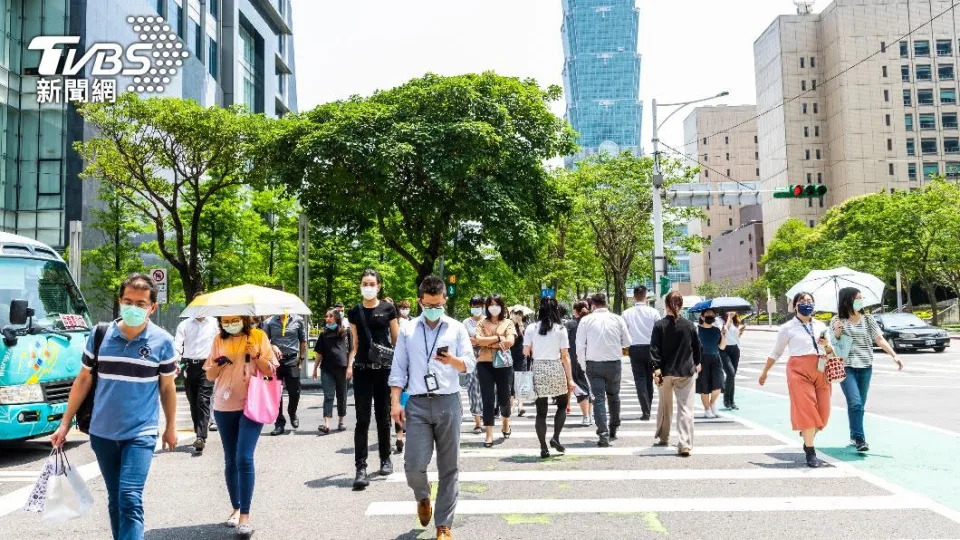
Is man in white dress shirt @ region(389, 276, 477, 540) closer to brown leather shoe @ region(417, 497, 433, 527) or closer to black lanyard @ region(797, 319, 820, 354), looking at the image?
brown leather shoe @ region(417, 497, 433, 527)

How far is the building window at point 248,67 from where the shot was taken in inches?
2094

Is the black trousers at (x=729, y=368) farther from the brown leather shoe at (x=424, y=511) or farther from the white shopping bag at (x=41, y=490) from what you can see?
the white shopping bag at (x=41, y=490)

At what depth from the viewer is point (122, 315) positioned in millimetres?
4895

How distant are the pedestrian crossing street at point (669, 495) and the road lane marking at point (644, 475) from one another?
0.01m

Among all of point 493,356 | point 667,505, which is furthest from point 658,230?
point 667,505

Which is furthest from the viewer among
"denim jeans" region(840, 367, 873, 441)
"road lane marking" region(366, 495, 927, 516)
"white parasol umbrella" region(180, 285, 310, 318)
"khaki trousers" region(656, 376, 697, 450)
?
A: "khaki trousers" region(656, 376, 697, 450)

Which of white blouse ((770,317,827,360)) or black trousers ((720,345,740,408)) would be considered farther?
black trousers ((720,345,740,408))

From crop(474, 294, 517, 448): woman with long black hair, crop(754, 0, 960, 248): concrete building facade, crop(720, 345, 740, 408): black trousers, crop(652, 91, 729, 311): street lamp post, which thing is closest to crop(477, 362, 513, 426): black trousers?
crop(474, 294, 517, 448): woman with long black hair

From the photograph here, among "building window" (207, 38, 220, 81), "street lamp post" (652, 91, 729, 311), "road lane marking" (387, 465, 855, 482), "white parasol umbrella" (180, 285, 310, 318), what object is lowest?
"road lane marking" (387, 465, 855, 482)

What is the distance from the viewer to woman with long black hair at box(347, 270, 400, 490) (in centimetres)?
766

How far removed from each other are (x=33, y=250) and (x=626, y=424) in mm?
A: 8920

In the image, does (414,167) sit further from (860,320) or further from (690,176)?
(690,176)

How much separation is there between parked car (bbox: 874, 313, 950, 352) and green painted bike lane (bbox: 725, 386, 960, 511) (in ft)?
58.7

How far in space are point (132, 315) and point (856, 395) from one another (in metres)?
7.73
